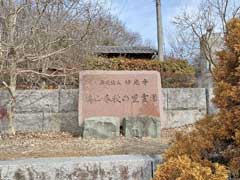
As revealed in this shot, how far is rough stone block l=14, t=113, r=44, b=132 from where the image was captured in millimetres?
8648

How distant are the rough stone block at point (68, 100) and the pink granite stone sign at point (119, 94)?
22.3 inches

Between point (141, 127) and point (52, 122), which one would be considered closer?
point (141, 127)

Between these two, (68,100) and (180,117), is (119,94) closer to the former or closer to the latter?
(68,100)

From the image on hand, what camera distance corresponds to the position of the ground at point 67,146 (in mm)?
5243

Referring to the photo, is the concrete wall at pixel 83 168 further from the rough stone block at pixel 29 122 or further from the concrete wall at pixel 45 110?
the rough stone block at pixel 29 122

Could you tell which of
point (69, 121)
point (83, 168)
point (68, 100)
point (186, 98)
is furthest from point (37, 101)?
point (83, 168)

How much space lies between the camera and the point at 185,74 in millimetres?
11781

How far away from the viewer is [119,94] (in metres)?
8.55

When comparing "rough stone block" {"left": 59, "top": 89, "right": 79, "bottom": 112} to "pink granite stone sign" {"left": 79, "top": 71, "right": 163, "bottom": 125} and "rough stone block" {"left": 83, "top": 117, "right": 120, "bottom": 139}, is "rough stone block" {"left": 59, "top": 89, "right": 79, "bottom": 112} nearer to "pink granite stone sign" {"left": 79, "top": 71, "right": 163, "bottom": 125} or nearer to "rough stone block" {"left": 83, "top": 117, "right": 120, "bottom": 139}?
"pink granite stone sign" {"left": 79, "top": 71, "right": 163, "bottom": 125}

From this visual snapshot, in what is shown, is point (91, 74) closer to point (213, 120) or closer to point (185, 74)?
point (185, 74)

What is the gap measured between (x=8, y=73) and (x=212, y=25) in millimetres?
12823

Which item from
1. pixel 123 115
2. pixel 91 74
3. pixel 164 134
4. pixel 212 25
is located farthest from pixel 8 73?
pixel 212 25

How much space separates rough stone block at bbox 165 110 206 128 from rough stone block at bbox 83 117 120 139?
83.4 inches

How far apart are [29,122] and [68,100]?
1.05 m
